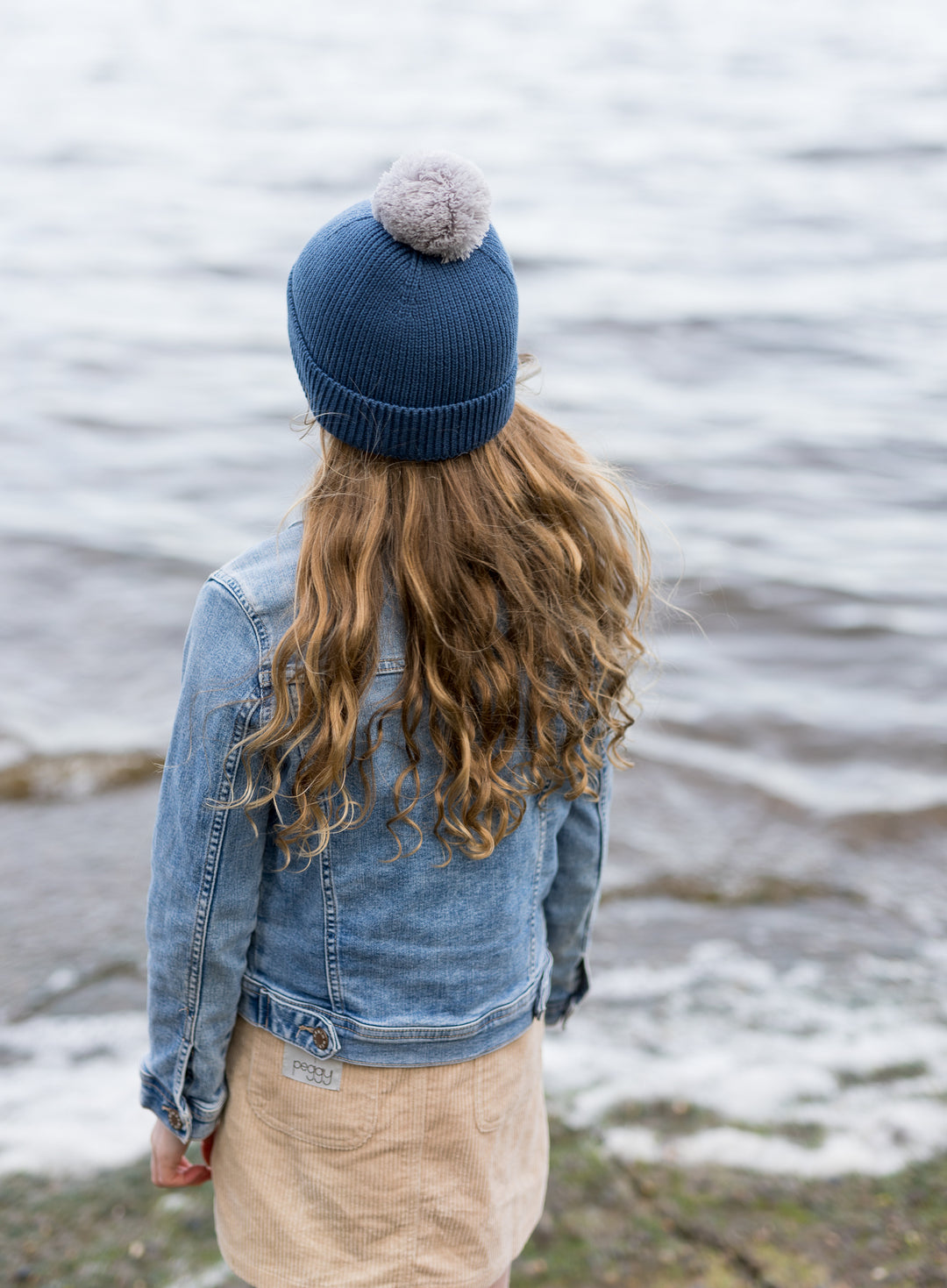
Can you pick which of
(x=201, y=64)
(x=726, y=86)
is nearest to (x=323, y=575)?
(x=726, y=86)

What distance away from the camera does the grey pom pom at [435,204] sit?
1.16 m

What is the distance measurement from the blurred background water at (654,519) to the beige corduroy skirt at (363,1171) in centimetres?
95

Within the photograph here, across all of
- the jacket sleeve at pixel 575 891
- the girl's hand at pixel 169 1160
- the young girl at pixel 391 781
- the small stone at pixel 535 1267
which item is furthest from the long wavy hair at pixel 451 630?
the small stone at pixel 535 1267

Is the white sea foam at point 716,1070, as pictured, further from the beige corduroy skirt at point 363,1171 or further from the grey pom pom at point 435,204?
the grey pom pom at point 435,204

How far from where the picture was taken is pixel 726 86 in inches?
723

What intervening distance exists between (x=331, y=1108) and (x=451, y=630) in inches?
24.9

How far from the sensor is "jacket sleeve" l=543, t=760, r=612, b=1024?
65.6 inches

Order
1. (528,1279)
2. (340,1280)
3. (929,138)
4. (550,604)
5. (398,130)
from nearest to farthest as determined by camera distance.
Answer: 1. (550,604)
2. (340,1280)
3. (528,1279)
4. (929,138)
5. (398,130)

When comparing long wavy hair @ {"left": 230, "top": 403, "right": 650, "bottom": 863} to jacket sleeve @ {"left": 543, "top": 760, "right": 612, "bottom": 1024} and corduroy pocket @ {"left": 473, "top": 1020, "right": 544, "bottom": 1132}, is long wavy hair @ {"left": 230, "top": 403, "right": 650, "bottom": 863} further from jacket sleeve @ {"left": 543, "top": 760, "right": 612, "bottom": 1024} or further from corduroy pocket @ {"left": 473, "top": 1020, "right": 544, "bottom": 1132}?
corduroy pocket @ {"left": 473, "top": 1020, "right": 544, "bottom": 1132}

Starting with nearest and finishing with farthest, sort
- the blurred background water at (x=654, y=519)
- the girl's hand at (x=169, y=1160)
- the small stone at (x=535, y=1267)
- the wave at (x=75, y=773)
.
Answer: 1. the girl's hand at (x=169, y=1160)
2. the small stone at (x=535, y=1267)
3. the blurred background water at (x=654, y=519)
4. the wave at (x=75, y=773)

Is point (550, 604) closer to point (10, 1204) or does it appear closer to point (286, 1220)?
point (286, 1220)

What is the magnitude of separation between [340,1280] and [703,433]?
6232 mm

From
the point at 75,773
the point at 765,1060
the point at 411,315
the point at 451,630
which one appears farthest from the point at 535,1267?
the point at 75,773

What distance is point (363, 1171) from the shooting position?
1.47 metres
